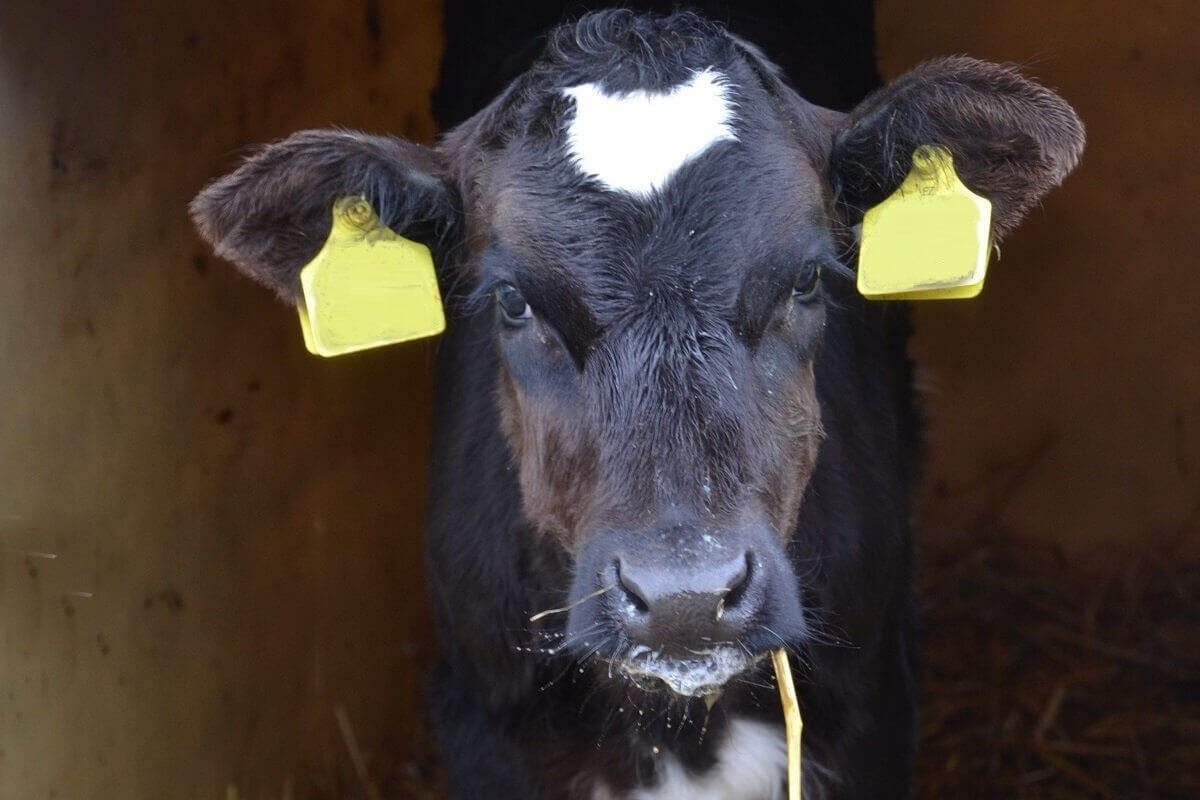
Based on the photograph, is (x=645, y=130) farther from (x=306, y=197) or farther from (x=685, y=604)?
(x=685, y=604)

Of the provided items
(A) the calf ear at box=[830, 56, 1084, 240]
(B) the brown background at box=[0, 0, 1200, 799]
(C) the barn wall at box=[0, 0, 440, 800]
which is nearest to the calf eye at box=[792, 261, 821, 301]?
(A) the calf ear at box=[830, 56, 1084, 240]

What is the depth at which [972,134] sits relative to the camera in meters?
3.05

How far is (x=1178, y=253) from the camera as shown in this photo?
235 inches

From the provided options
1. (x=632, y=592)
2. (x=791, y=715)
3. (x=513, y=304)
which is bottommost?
(x=791, y=715)

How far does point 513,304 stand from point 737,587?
787 millimetres

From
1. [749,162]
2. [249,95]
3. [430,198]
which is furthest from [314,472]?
[749,162]

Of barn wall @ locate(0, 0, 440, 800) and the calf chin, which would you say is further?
barn wall @ locate(0, 0, 440, 800)


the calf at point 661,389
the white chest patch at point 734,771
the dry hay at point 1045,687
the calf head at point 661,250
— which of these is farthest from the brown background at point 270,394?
the white chest patch at point 734,771

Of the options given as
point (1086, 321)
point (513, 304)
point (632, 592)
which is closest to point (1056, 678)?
point (1086, 321)

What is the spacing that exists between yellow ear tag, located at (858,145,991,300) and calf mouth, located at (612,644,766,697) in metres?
0.77

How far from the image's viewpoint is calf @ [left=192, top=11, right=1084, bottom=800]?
9.06ft

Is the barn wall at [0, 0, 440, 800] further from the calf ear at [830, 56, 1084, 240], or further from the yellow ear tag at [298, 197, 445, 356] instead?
the calf ear at [830, 56, 1084, 240]

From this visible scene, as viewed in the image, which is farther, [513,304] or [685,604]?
[513,304]

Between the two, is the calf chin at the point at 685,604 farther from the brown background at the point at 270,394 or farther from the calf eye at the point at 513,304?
the brown background at the point at 270,394
